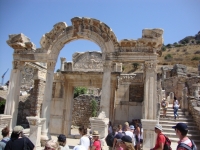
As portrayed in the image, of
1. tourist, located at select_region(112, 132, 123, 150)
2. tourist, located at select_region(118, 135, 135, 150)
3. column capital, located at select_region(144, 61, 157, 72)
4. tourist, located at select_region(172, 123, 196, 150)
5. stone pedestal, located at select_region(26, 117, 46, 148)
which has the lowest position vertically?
stone pedestal, located at select_region(26, 117, 46, 148)

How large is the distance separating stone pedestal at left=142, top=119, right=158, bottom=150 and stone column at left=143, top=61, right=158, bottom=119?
33 cm

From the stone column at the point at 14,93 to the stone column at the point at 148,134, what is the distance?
6743 mm

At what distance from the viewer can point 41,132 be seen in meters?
9.45

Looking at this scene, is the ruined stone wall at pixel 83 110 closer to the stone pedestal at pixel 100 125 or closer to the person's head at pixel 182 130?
the stone pedestal at pixel 100 125

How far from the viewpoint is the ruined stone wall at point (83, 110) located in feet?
61.5

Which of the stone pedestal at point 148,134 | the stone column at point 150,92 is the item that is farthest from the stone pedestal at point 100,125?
the stone column at point 150,92

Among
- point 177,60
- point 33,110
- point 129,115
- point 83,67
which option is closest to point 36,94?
point 33,110

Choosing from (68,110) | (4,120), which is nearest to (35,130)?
(4,120)

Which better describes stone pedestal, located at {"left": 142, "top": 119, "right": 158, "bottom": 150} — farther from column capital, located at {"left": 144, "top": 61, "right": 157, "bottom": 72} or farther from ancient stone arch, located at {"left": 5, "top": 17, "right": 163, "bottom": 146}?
column capital, located at {"left": 144, "top": 61, "right": 157, "bottom": 72}

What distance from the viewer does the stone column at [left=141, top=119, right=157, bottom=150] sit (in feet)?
27.7

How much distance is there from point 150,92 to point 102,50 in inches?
125

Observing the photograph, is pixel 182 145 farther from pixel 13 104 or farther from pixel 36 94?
pixel 36 94

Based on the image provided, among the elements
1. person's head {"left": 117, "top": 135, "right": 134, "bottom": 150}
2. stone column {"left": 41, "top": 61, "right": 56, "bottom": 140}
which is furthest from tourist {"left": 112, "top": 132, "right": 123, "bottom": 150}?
stone column {"left": 41, "top": 61, "right": 56, "bottom": 140}

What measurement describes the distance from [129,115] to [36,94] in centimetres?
751
